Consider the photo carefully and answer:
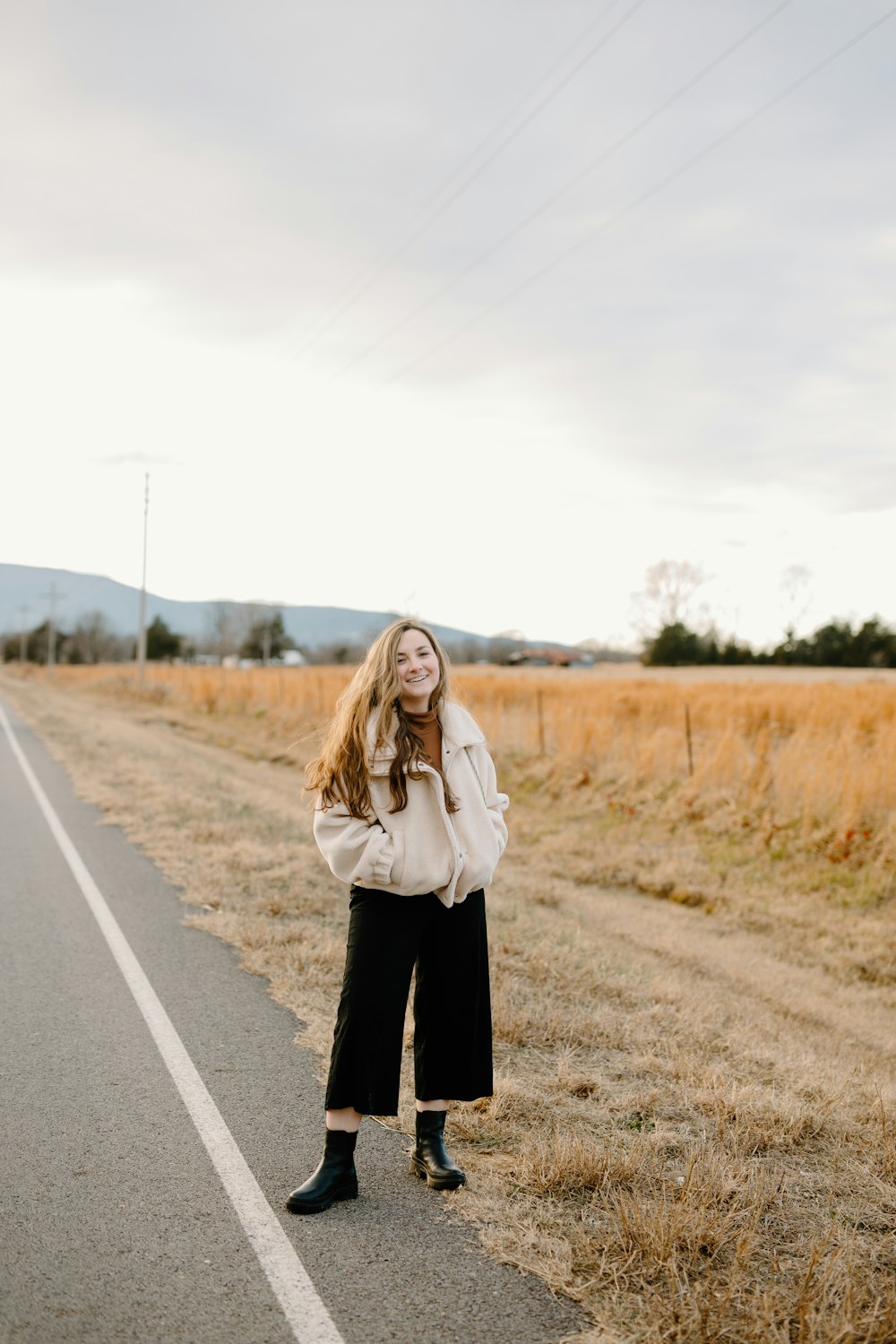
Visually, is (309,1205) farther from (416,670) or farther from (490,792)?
(416,670)

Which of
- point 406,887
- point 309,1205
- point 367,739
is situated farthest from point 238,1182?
point 367,739

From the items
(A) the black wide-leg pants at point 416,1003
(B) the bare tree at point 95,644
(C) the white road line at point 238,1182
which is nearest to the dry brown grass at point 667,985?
(A) the black wide-leg pants at point 416,1003

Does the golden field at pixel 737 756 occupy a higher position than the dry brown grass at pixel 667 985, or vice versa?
the golden field at pixel 737 756

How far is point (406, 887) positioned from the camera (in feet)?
11.7

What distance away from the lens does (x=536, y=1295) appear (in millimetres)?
3053

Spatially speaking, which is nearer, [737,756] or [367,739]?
[367,739]

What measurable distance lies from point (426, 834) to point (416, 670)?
0.60 m

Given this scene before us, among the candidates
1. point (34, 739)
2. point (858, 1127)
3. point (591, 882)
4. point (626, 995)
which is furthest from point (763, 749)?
point (34, 739)

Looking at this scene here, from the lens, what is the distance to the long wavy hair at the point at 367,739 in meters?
3.62

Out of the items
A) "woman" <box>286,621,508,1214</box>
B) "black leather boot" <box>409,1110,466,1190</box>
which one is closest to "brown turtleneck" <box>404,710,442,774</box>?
"woman" <box>286,621,508,1214</box>

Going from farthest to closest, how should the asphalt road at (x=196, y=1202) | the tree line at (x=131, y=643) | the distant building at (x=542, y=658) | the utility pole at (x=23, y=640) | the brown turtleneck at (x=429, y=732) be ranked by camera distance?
the utility pole at (x=23, y=640) → the tree line at (x=131, y=643) → the distant building at (x=542, y=658) → the brown turtleneck at (x=429, y=732) → the asphalt road at (x=196, y=1202)

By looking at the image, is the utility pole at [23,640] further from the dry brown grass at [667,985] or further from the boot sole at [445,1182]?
the boot sole at [445,1182]

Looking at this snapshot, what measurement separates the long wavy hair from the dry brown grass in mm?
1470

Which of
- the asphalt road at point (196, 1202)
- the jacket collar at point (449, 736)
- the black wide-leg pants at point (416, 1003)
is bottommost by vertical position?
the asphalt road at point (196, 1202)
